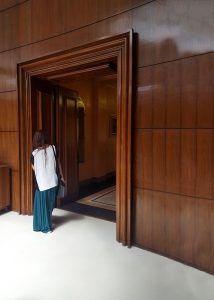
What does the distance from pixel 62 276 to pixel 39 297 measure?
1.12 feet

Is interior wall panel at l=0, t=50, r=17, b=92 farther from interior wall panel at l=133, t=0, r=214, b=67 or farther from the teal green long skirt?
interior wall panel at l=133, t=0, r=214, b=67

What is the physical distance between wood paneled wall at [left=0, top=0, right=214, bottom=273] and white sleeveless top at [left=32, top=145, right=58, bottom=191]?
1187mm

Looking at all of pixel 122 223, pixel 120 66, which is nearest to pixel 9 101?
pixel 120 66

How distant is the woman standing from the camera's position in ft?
10.7

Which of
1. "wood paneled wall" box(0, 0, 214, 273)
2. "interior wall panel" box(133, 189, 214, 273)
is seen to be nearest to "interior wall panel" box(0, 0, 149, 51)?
"wood paneled wall" box(0, 0, 214, 273)

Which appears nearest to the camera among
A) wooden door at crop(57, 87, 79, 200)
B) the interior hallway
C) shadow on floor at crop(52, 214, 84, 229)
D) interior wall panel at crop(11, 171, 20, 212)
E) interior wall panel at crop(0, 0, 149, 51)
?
the interior hallway

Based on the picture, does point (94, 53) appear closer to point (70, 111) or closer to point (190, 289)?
point (70, 111)

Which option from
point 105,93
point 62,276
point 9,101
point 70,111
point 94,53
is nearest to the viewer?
point 62,276

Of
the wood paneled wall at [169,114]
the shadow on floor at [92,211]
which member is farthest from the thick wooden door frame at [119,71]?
the shadow on floor at [92,211]

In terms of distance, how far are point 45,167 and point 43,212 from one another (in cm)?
65

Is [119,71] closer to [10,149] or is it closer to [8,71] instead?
[8,71]

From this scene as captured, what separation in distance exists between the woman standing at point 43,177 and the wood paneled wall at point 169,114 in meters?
1.19

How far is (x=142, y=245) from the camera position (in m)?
2.87

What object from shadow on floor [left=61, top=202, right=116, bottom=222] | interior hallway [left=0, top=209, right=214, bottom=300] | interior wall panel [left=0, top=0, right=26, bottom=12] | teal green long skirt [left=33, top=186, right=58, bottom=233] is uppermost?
interior wall panel [left=0, top=0, right=26, bottom=12]
